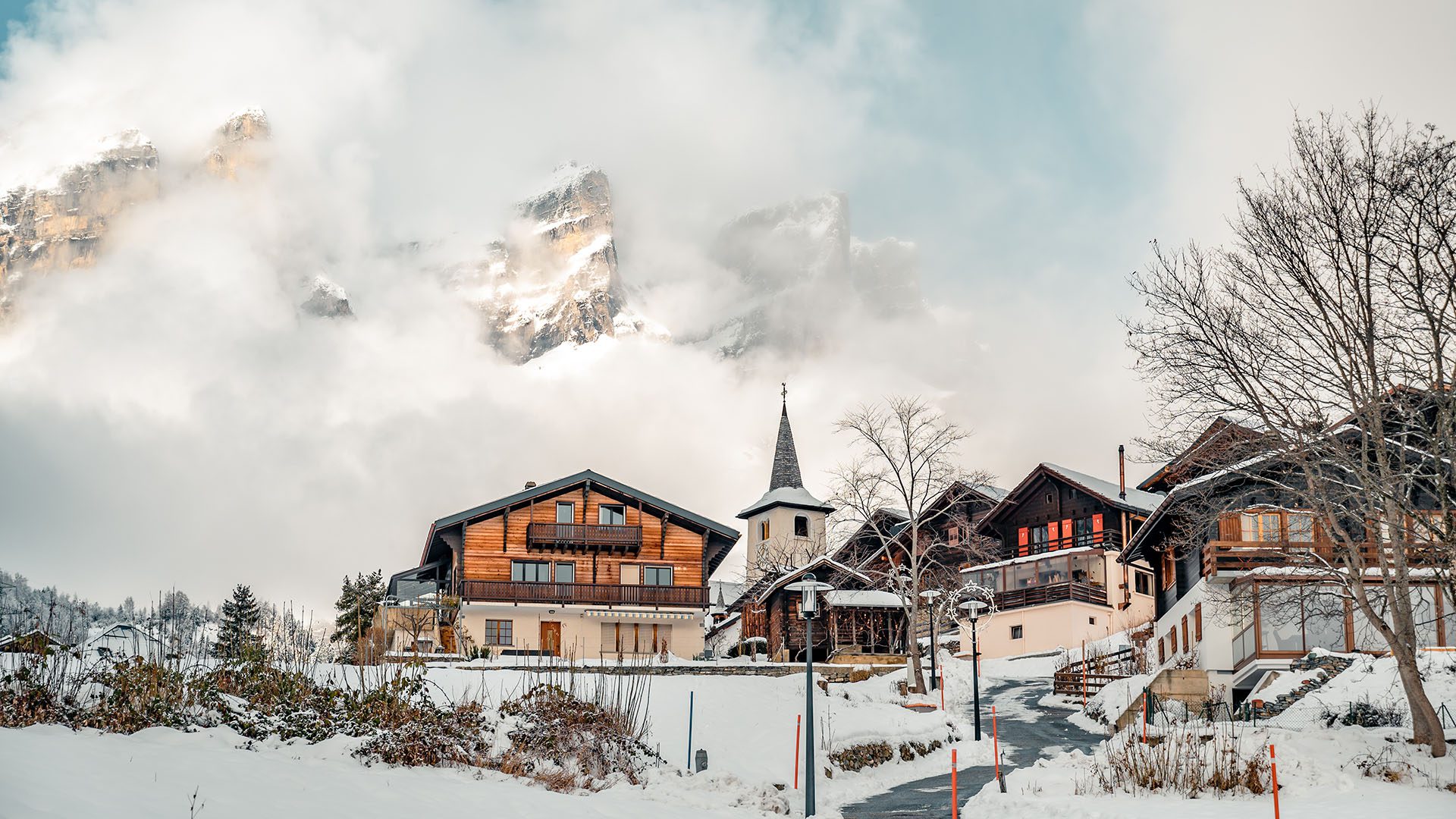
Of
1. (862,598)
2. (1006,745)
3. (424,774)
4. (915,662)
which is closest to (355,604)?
(862,598)

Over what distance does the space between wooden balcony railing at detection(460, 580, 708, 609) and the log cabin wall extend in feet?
3.12

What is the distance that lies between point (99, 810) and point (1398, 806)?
692 inches

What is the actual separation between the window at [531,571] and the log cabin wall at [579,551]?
197mm

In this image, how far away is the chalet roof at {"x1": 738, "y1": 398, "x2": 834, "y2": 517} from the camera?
80.4 m

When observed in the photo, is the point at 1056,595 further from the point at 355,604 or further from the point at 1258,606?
the point at 355,604

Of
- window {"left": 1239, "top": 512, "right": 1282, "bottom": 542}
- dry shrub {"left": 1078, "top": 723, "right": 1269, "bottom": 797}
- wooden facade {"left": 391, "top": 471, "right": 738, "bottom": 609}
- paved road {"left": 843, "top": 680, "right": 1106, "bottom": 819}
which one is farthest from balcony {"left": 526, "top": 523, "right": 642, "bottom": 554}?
dry shrub {"left": 1078, "top": 723, "right": 1269, "bottom": 797}

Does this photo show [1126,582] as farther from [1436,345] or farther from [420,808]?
[420,808]

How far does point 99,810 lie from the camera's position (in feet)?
34.1

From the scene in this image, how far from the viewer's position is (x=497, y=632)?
52.3 metres

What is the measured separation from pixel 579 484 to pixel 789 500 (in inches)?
1104

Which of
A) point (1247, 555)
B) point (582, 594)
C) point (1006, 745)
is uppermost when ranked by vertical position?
point (1247, 555)

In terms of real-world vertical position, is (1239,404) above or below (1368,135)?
below

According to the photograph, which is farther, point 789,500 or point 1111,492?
point 789,500

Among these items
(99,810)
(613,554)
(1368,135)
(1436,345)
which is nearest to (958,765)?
(1436,345)
